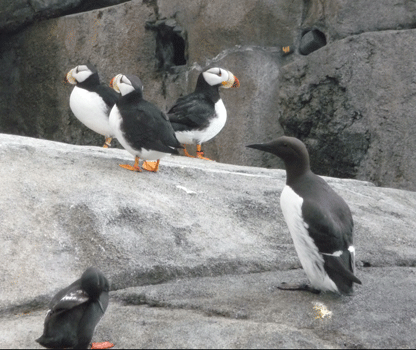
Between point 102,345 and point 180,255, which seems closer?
point 102,345

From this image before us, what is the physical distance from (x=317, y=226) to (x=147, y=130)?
1.78m

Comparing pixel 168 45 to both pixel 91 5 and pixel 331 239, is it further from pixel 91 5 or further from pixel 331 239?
pixel 331 239

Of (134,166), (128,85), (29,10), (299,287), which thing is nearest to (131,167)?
(134,166)

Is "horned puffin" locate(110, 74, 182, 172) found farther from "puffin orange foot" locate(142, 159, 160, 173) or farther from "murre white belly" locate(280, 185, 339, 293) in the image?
"murre white belly" locate(280, 185, 339, 293)

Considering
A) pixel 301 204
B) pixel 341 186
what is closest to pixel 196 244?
pixel 301 204

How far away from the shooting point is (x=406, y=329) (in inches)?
103

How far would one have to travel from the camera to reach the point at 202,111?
5793mm

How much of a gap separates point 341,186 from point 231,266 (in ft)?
6.05

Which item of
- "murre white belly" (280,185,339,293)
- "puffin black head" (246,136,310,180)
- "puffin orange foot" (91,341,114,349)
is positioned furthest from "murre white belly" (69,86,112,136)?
"puffin orange foot" (91,341,114,349)

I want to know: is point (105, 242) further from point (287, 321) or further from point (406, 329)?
point (406, 329)

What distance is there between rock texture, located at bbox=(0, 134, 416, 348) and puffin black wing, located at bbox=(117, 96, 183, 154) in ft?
0.73

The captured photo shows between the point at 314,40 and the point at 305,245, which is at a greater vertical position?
the point at 314,40

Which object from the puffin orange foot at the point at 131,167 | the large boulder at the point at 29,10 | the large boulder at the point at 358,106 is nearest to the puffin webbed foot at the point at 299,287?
the puffin orange foot at the point at 131,167

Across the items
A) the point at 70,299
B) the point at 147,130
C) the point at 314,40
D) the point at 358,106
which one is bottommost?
the point at 358,106
